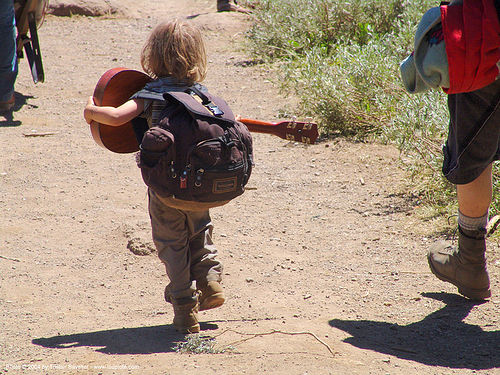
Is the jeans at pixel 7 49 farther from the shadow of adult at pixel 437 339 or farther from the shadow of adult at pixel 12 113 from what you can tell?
the shadow of adult at pixel 437 339

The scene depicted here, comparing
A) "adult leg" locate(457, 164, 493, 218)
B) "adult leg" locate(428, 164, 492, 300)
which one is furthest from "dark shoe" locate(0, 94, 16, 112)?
"adult leg" locate(457, 164, 493, 218)

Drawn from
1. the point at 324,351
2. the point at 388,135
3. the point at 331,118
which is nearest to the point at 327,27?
the point at 331,118

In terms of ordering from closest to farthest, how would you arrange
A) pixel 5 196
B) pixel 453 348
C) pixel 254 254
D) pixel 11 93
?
1. pixel 453 348
2. pixel 254 254
3. pixel 5 196
4. pixel 11 93

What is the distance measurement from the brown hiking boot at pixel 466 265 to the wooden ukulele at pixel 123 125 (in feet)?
2.83

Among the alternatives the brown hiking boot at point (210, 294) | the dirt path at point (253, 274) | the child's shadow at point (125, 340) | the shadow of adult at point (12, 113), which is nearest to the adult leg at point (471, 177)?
the dirt path at point (253, 274)

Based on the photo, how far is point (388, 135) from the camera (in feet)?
15.4

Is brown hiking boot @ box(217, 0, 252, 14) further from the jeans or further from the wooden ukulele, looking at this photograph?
the wooden ukulele

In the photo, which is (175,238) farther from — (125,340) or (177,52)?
(177,52)

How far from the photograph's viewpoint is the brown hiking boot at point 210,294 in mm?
2777

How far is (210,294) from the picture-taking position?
9.12ft

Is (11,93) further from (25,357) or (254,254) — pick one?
(25,357)

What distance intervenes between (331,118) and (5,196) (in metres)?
2.80

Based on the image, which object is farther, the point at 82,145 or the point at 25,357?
the point at 82,145

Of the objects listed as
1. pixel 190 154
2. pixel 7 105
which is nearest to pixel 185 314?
pixel 190 154
